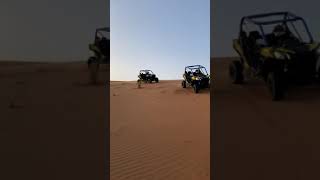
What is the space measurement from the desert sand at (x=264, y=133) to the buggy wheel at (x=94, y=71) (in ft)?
11.8

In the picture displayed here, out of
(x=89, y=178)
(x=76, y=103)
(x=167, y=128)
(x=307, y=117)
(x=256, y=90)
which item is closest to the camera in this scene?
(x=89, y=178)

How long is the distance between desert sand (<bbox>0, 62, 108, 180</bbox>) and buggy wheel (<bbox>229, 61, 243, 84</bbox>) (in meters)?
3.62

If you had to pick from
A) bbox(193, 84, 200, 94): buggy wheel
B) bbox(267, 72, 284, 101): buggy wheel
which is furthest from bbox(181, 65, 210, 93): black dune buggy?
bbox(267, 72, 284, 101): buggy wheel

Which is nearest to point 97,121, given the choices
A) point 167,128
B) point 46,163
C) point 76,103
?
point 167,128

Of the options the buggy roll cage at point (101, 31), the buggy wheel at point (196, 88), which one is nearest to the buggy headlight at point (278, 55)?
the buggy roll cage at point (101, 31)

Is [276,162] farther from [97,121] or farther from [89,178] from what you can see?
[97,121]

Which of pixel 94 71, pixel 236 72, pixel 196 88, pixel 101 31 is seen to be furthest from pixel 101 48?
pixel 196 88

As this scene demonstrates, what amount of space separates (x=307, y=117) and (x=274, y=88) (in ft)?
3.13

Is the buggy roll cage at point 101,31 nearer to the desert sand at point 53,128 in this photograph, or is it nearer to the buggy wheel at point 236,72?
the desert sand at point 53,128

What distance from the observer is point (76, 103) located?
14.0 m

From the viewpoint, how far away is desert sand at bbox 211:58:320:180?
7.06 metres

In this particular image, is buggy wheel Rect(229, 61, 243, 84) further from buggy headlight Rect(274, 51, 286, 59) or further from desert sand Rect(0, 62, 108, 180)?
desert sand Rect(0, 62, 108, 180)

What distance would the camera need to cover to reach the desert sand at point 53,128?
720cm

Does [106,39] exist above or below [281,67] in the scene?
above
